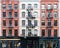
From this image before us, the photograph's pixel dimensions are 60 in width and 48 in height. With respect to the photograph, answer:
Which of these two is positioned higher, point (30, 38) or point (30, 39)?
point (30, 38)

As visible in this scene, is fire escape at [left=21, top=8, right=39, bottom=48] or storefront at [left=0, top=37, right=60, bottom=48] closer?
storefront at [left=0, top=37, right=60, bottom=48]

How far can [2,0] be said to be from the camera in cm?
5991

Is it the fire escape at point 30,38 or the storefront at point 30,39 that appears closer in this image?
the storefront at point 30,39

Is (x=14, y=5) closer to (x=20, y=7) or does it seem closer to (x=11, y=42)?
(x=20, y=7)

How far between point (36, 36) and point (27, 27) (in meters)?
2.78

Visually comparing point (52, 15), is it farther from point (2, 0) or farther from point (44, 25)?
point (2, 0)

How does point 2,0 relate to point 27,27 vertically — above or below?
above

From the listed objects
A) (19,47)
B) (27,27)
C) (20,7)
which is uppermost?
(20,7)

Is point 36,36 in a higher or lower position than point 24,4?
lower

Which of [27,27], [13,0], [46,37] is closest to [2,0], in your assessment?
[13,0]

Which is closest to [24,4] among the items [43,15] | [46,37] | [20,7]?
[20,7]

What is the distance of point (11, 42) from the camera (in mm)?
58875

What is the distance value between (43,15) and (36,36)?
195 inches

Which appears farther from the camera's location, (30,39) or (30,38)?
(30,39)
